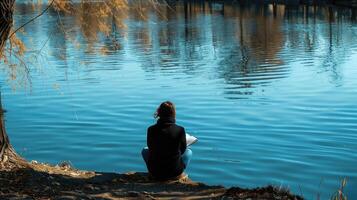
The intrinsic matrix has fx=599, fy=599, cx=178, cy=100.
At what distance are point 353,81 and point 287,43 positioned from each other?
1403 cm

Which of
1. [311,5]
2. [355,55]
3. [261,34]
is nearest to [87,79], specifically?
[355,55]

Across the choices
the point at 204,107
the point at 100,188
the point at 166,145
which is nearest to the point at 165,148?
the point at 166,145

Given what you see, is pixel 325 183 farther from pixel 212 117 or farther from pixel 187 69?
pixel 187 69

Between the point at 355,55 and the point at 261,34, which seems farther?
the point at 261,34

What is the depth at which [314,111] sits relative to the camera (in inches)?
568

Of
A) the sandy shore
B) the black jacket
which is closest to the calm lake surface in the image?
the black jacket

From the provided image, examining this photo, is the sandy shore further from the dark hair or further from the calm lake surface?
the calm lake surface

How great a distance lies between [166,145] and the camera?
7.64 metres

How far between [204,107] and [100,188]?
8534 millimetres

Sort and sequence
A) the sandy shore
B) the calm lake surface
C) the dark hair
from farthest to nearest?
the calm lake surface < the dark hair < the sandy shore

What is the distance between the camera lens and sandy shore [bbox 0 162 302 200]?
6609 mm

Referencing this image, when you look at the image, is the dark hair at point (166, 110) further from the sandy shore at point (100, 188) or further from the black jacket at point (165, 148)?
the sandy shore at point (100, 188)

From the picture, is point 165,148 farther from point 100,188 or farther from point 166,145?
point 100,188

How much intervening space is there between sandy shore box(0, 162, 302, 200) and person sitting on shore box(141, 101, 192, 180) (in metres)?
0.16
